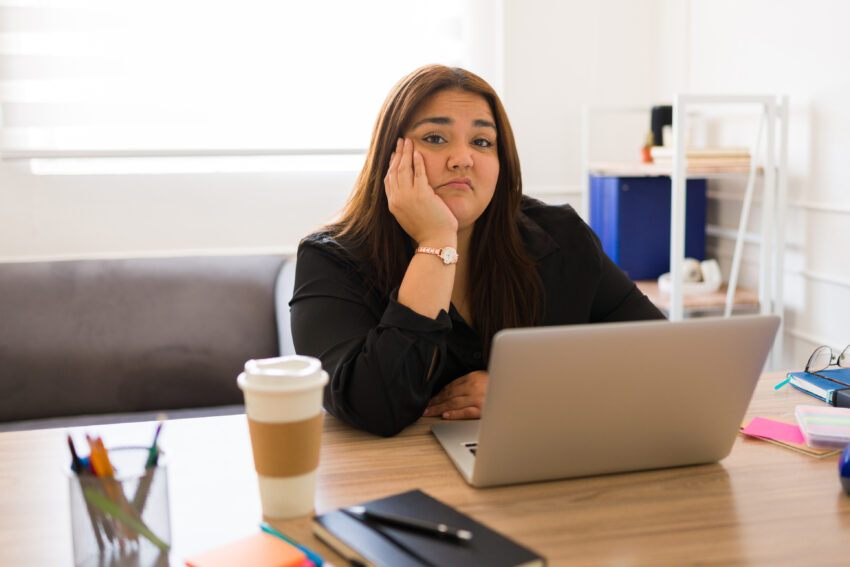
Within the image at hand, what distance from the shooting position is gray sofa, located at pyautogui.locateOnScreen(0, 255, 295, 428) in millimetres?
2328

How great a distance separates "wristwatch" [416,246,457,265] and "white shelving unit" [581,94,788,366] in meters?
1.16

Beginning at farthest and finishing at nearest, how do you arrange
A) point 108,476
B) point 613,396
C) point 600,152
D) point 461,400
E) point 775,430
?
point 600,152 < point 461,400 < point 775,430 < point 613,396 < point 108,476

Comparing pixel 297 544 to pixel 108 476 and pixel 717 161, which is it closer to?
pixel 108 476

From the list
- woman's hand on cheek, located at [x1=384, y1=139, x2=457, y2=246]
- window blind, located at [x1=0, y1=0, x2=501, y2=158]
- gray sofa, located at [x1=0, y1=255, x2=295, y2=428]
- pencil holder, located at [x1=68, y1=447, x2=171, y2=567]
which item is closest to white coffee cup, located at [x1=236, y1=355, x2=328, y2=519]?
pencil holder, located at [x1=68, y1=447, x2=171, y2=567]

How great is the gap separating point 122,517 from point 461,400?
551mm

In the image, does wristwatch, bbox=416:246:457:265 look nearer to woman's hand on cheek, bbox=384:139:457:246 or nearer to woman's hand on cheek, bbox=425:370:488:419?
woman's hand on cheek, bbox=384:139:457:246

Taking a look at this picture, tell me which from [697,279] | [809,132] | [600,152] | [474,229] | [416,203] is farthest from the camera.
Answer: [600,152]

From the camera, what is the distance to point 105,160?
2617 mm

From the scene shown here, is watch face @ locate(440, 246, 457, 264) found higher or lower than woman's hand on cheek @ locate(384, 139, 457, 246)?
lower

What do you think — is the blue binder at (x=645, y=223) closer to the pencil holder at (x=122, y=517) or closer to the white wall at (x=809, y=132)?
the white wall at (x=809, y=132)

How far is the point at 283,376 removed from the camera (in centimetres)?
78

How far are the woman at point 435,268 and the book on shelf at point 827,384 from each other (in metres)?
0.27

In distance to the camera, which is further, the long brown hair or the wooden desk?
the long brown hair

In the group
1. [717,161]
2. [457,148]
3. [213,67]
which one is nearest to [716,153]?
[717,161]
